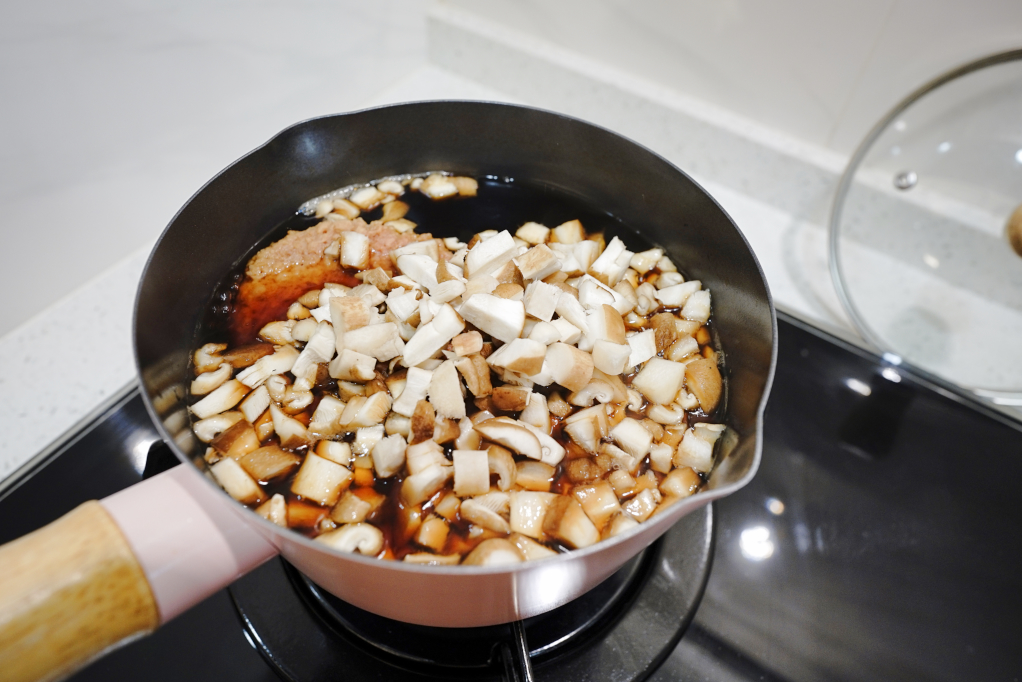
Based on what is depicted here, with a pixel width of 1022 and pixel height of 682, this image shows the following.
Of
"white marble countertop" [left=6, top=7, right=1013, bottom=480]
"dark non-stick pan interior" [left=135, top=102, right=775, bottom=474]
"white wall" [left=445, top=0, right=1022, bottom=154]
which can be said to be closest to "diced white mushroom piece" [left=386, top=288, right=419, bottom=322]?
"dark non-stick pan interior" [left=135, top=102, right=775, bottom=474]

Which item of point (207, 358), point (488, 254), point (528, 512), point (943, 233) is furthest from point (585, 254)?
point (943, 233)

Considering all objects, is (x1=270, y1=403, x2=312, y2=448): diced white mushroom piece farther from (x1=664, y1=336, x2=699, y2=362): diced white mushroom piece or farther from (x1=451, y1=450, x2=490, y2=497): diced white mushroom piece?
(x1=664, y1=336, x2=699, y2=362): diced white mushroom piece

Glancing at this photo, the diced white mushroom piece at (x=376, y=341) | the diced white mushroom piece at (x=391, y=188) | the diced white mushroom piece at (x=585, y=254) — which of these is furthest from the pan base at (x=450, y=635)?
the diced white mushroom piece at (x=391, y=188)

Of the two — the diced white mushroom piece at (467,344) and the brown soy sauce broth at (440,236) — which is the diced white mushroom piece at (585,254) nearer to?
the brown soy sauce broth at (440,236)

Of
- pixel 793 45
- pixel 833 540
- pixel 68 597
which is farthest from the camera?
pixel 793 45

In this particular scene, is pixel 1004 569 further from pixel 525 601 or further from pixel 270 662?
pixel 270 662

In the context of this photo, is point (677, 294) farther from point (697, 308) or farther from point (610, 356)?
point (610, 356)
